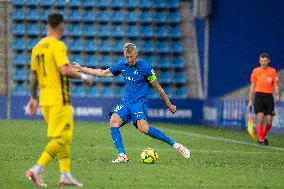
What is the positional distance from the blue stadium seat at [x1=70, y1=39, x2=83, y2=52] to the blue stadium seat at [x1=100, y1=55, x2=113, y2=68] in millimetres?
933

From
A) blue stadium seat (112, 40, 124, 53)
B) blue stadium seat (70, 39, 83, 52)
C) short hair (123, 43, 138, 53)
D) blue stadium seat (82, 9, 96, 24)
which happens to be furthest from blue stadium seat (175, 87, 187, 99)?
short hair (123, 43, 138, 53)

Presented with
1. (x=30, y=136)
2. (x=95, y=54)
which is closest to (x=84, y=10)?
(x=95, y=54)

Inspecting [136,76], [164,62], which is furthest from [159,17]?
[136,76]

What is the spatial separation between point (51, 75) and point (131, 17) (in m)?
25.0

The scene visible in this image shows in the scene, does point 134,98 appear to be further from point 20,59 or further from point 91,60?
point 20,59

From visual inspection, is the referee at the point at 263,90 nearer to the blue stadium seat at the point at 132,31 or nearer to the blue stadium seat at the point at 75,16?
the blue stadium seat at the point at 132,31

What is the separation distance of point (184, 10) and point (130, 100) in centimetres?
2120

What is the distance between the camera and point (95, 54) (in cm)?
3503

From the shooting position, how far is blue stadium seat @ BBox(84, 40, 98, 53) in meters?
34.9

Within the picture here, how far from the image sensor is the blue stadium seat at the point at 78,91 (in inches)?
1320

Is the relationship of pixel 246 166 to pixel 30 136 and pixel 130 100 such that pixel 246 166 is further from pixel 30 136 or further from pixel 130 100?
pixel 30 136

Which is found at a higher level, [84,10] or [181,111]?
[84,10]

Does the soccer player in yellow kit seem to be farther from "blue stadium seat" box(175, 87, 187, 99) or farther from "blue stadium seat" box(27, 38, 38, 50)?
"blue stadium seat" box(27, 38, 38, 50)

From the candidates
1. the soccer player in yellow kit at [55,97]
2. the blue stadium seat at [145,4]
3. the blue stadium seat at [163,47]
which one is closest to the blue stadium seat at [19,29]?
the blue stadium seat at [145,4]
